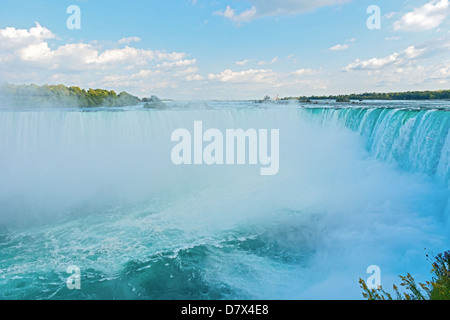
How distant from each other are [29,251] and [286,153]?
50.7 feet

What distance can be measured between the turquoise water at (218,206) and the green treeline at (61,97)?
10.7 m

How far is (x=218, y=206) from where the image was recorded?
11.8m

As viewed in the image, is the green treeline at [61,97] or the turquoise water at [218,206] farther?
the green treeline at [61,97]

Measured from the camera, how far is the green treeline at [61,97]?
25.2 metres

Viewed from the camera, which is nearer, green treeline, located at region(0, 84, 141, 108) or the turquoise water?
the turquoise water

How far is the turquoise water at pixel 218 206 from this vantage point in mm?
6918

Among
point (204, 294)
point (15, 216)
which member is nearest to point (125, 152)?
point (15, 216)

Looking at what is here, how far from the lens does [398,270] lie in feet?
21.9

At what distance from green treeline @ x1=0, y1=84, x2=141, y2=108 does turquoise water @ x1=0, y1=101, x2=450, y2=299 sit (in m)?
10.7

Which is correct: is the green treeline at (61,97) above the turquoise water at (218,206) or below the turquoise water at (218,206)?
above

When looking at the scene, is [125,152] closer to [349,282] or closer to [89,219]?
[89,219]

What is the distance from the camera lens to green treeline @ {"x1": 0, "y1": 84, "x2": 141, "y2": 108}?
82.6 feet
